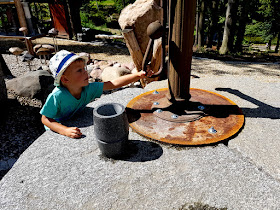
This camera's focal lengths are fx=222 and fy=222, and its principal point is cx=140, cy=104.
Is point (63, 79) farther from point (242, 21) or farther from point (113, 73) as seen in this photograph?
point (242, 21)

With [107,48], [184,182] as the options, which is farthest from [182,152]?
[107,48]

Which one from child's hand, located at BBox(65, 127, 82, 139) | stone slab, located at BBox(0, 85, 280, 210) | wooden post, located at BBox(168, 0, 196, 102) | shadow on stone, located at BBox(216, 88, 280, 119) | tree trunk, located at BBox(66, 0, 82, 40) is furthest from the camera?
tree trunk, located at BBox(66, 0, 82, 40)

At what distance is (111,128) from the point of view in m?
1.40

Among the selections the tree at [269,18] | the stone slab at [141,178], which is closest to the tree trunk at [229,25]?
the tree at [269,18]

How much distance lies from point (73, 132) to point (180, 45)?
1121 millimetres

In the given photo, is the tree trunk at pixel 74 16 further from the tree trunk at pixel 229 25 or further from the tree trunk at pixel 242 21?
the tree trunk at pixel 242 21

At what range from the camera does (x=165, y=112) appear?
6.59 feet

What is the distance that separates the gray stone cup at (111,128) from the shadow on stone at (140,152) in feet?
0.18

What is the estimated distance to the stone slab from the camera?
1.26m

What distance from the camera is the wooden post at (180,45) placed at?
1.68 m

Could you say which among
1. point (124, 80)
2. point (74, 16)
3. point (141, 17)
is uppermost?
point (141, 17)

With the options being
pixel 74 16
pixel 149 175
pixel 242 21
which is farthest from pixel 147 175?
pixel 242 21

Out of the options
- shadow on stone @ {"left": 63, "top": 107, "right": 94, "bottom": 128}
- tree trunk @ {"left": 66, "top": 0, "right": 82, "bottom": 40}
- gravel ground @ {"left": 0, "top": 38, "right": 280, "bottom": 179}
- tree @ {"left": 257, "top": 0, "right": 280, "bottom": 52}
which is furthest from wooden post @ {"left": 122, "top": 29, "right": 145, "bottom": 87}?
tree @ {"left": 257, "top": 0, "right": 280, "bottom": 52}

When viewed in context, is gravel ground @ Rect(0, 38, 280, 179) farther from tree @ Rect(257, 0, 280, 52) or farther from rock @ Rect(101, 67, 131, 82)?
tree @ Rect(257, 0, 280, 52)
